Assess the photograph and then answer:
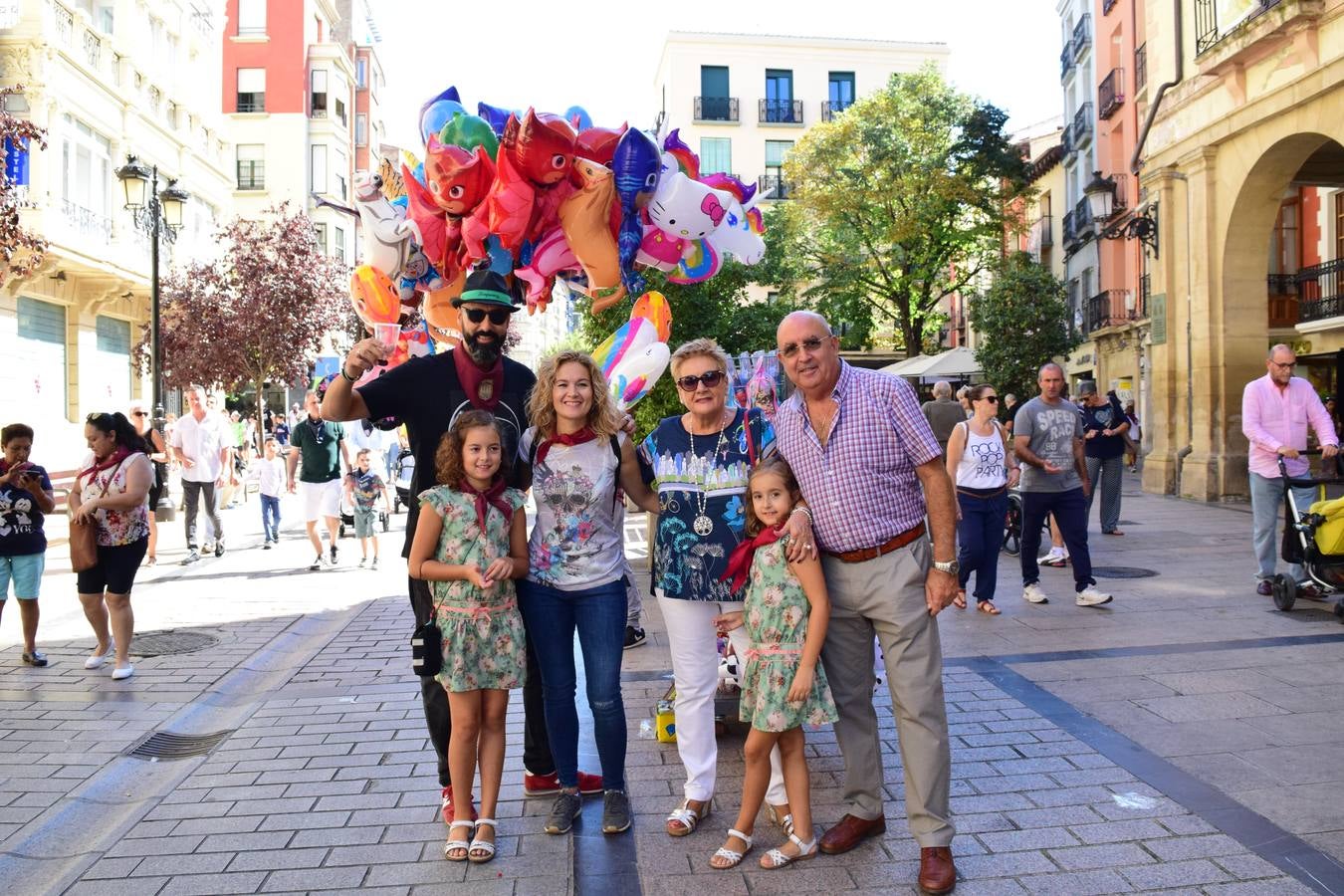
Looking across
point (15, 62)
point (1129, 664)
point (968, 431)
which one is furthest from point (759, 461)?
point (15, 62)

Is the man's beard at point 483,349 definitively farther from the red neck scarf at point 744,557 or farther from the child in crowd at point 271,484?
the child in crowd at point 271,484

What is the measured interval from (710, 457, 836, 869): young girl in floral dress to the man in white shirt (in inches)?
397

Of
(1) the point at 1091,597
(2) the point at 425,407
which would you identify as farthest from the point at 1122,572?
(2) the point at 425,407

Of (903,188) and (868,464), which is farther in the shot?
(903,188)

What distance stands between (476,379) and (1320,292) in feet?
72.0

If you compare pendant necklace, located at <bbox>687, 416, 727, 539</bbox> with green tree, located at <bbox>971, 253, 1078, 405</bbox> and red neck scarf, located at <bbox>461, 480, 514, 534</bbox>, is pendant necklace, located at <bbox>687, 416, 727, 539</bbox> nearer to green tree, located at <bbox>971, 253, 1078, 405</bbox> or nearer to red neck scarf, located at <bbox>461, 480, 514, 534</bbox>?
red neck scarf, located at <bbox>461, 480, 514, 534</bbox>

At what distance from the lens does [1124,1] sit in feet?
94.3

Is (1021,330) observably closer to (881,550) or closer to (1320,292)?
(1320,292)

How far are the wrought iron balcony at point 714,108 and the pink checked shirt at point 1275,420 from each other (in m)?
40.4

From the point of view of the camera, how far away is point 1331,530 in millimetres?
7488

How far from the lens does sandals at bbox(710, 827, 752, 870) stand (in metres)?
3.66

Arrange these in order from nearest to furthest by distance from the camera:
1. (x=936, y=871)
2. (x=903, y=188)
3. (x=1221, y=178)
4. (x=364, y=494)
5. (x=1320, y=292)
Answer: (x=936, y=871) < (x=364, y=494) < (x=1221, y=178) < (x=1320, y=292) < (x=903, y=188)

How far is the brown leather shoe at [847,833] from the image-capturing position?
3.76 meters

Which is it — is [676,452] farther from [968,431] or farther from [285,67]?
[285,67]
